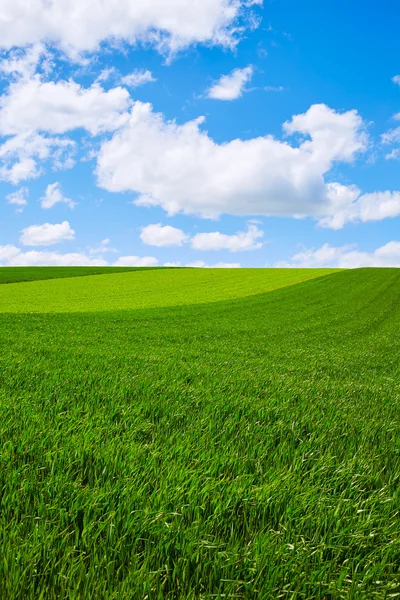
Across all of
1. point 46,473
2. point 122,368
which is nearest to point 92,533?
point 46,473

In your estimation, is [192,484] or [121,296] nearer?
[192,484]

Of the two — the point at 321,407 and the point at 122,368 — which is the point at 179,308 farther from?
the point at 321,407

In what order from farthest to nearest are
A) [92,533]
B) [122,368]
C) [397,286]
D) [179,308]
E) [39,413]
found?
[397,286], [179,308], [122,368], [39,413], [92,533]

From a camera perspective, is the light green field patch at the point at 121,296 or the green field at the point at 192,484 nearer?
the green field at the point at 192,484

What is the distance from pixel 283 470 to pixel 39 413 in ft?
10.3

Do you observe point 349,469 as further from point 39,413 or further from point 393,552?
point 39,413

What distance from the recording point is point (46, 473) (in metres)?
3.74

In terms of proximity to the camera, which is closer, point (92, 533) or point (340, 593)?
point (340, 593)

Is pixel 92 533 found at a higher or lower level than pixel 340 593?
higher

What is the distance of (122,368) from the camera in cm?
878

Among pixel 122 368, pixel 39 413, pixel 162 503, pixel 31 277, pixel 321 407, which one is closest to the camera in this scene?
pixel 162 503

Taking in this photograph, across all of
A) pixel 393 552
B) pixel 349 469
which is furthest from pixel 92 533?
pixel 349 469

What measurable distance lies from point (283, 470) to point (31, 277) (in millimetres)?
77489

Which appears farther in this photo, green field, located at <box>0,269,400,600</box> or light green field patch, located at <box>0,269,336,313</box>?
light green field patch, located at <box>0,269,336,313</box>
